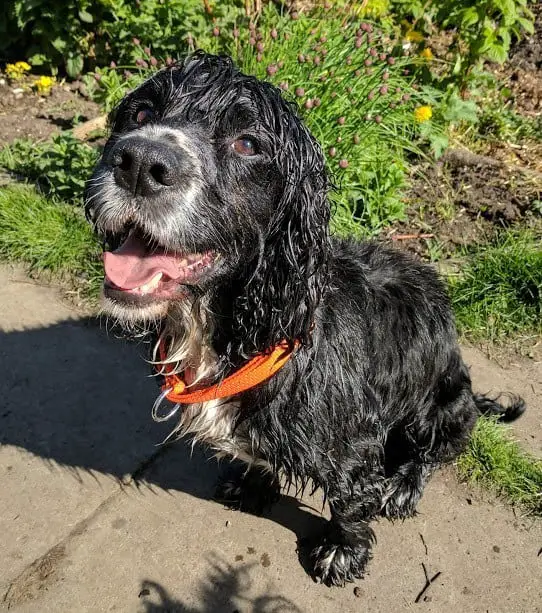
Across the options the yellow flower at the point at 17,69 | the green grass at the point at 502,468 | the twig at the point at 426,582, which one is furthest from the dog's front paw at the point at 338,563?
the yellow flower at the point at 17,69

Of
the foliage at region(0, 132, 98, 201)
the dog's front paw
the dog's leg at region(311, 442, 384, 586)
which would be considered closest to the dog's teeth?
the dog's leg at region(311, 442, 384, 586)

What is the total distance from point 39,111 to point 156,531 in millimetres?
4161

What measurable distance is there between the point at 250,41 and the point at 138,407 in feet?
8.26

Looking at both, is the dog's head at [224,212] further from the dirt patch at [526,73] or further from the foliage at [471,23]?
the dirt patch at [526,73]

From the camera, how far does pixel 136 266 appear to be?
224cm

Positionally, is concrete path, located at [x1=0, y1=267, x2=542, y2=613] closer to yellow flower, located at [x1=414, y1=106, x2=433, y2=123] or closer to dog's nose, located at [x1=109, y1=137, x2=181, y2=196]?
dog's nose, located at [x1=109, y1=137, x2=181, y2=196]

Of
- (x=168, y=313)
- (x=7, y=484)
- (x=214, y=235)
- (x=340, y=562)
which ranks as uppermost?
(x=214, y=235)

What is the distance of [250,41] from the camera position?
4.14 m

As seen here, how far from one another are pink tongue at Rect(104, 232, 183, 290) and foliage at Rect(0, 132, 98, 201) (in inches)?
93.2

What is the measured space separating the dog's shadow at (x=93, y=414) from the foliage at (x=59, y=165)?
4.06ft

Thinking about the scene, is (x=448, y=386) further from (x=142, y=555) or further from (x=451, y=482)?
(x=142, y=555)

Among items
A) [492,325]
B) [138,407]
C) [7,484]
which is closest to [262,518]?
[138,407]

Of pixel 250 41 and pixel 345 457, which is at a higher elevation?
pixel 250 41

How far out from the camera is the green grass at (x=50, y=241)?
4180 millimetres
